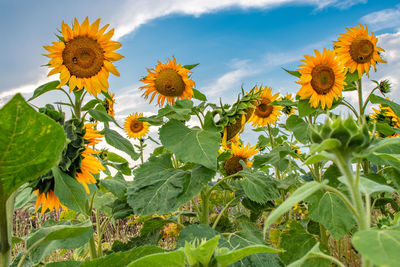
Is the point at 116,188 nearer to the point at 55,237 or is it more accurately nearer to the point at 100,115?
the point at 100,115

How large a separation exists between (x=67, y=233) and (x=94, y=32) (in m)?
1.27

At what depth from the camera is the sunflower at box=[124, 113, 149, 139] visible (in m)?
4.00

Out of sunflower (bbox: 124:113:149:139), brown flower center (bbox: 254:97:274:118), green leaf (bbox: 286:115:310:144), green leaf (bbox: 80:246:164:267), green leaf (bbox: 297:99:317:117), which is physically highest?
sunflower (bbox: 124:113:149:139)

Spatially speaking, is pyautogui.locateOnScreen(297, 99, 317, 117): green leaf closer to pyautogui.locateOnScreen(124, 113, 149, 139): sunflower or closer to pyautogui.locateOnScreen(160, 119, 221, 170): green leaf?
pyautogui.locateOnScreen(160, 119, 221, 170): green leaf

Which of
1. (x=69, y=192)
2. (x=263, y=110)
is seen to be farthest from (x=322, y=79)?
(x=69, y=192)

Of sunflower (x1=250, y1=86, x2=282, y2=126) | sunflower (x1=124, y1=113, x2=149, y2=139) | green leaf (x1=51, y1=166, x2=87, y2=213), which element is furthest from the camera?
sunflower (x1=124, y1=113, x2=149, y2=139)

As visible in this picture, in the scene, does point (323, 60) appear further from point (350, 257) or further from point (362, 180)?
point (362, 180)

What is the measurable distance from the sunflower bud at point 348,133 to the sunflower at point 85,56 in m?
1.35

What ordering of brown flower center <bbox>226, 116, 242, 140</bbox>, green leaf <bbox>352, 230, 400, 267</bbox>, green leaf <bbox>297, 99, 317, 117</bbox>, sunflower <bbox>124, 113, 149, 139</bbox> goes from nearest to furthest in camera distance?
green leaf <bbox>352, 230, 400, 267</bbox> → brown flower center <bbox>226, 116, 242, 140</bbox> → green leaf <bbox>297, 99, 317, 117</bbox> → sunflower <bbox>124, 113, 149, 139</bbox>

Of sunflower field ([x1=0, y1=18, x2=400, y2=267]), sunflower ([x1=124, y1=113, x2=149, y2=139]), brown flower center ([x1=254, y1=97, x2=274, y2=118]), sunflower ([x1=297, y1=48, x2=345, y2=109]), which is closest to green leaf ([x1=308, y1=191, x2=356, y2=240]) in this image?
sunflower field ([x1=0, y1=18, x2=400, y2=267])

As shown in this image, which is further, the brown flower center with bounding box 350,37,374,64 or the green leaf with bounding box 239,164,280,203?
the brown flower center with bounding box 350,37,374,64

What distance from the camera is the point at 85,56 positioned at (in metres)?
1.70

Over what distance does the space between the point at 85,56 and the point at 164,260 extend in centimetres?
135

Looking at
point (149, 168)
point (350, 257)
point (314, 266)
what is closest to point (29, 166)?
point (149, 168)
